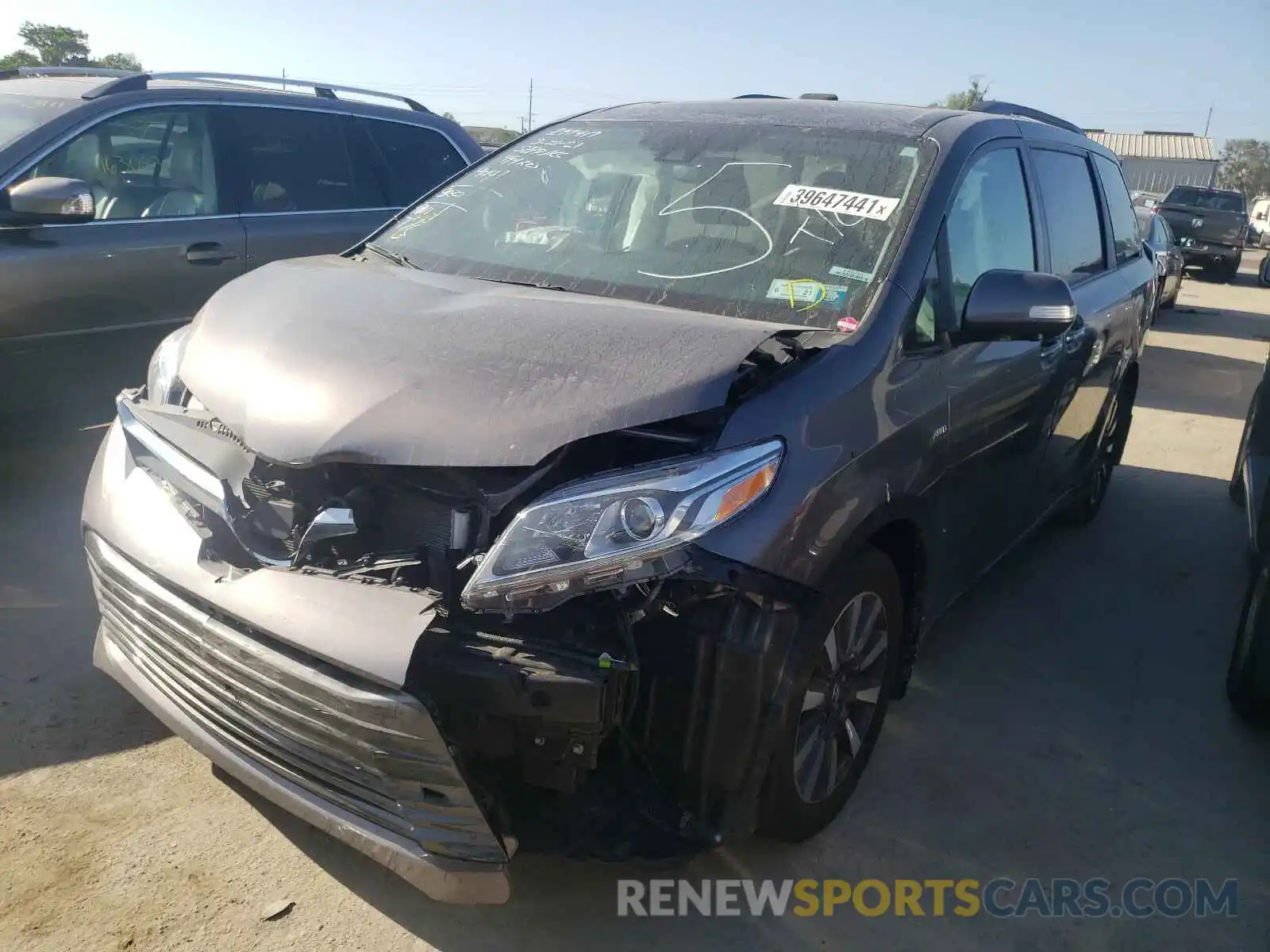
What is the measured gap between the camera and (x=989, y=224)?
131 inches

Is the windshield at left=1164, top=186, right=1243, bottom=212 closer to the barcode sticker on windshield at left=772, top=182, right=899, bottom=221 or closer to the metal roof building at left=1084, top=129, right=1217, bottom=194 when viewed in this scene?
the barcode sticker on windshield at left=772, top=182, right=899, bottom=221

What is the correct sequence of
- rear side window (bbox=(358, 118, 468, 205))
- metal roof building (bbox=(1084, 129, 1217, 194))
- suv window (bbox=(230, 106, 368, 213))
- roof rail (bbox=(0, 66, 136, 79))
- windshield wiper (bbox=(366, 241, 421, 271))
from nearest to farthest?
windshield wiper (bbox=(366, 241, 421, 271)), suv window (bbox=(230, 106, 368, 213)), roof rail (bbox=(0, 66, 136, 79)), rear side window (bbox=(358, 118, 468, 205)), metal roof building (bbox=(1084, 129, 1217, 194))

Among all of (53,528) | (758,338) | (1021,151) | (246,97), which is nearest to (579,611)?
(758,338)

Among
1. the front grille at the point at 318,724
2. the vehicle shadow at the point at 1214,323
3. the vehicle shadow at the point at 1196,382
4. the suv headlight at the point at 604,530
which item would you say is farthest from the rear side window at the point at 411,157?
the vehicle shadow at the point at 1214,323

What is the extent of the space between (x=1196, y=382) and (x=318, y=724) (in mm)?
10478

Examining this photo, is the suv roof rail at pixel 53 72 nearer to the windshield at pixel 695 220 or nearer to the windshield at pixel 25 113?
the windshield at pixel 25 113

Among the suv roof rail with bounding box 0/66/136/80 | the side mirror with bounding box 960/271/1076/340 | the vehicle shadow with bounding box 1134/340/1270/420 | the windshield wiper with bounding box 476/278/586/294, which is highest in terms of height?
the suv roof rail with bounding box 0/66/136/80

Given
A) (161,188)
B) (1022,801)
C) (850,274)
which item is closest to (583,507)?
(850,274)

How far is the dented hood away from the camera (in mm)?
2125

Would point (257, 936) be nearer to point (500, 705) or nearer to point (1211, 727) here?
point (500, 705)

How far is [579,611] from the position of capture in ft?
6.75

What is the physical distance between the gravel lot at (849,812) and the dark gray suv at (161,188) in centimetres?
100

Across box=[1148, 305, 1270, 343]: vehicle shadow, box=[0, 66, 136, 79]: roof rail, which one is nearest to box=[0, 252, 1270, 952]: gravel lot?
box=[0, 66, 136, 79]: roof rail

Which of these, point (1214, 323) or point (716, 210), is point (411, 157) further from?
point (1214, 323)
